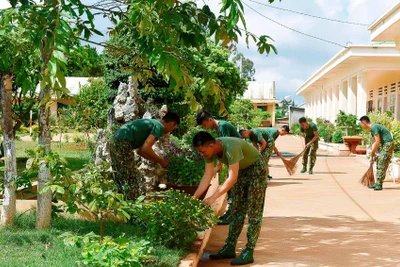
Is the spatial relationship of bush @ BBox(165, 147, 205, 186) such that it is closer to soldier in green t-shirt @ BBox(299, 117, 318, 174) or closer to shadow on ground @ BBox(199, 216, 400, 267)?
shadow on ground @ BBox(199, 216, 400, 267)

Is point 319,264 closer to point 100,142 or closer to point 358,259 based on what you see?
point 358,259

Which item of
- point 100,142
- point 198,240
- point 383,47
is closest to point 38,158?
point 198,240

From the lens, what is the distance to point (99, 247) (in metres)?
4.24

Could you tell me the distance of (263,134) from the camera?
12.2 metres

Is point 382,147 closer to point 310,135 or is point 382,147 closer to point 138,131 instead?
point 310,135

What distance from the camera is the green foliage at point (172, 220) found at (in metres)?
5.44

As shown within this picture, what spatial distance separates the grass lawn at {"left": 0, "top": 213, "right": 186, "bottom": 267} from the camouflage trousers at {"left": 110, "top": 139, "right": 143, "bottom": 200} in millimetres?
524

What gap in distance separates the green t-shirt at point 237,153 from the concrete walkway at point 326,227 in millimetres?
1115

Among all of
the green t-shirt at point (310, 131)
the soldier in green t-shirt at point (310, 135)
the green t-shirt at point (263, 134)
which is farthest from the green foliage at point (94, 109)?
the green t-shirt at point (310, 131)

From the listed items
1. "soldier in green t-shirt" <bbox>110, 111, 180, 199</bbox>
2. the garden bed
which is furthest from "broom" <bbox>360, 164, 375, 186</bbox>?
the garden bed

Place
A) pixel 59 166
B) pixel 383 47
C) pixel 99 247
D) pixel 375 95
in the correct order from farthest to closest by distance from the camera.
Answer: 1. pixel 375 95
2. pixel 383 47
3. pixel 59 166
4. pixel 99 247

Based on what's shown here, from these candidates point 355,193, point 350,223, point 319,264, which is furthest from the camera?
point 355,193

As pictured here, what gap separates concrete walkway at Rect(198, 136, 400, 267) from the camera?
631 cm

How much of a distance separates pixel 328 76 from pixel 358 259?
30.6 metres
